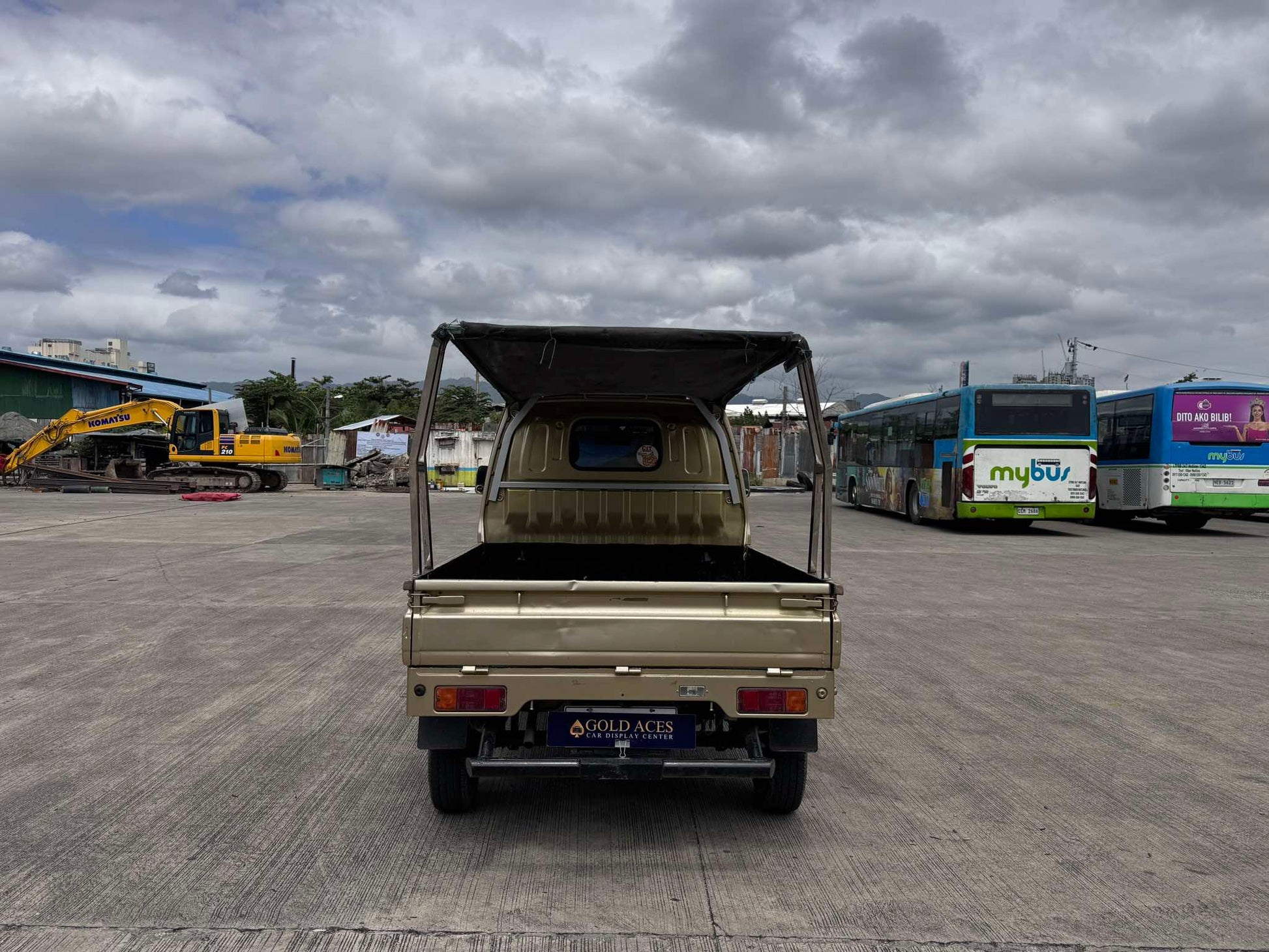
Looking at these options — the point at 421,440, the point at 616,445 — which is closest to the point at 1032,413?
the point at 616,445

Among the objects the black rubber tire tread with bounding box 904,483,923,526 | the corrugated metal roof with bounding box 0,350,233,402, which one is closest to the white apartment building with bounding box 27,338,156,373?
the corrugated metal roof with bounding box 0,350,233,402

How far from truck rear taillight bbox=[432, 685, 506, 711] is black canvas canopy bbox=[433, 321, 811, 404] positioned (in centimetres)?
159

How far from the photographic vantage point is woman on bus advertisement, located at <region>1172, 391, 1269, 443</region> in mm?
18922

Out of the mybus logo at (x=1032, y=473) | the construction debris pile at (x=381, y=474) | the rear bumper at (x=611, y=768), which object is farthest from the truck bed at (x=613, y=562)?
the construction debris pile at (x=381, y=474)

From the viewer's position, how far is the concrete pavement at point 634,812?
11.1 feet

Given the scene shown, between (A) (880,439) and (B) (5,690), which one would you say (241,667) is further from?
(A) (880,439)

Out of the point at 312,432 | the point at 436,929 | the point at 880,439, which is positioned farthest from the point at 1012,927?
the point at 312,432

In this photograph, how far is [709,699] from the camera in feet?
12.7

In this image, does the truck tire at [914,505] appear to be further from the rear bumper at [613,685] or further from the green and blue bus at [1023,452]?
the rear bumper at [613,685]

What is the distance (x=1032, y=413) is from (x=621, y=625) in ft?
56.6

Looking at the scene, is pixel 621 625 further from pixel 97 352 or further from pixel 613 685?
pixel 97 352

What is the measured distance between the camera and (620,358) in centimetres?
554

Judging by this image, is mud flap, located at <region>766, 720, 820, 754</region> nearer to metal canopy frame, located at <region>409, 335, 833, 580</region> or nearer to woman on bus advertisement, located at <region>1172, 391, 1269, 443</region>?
metal canopy frame, located at <region>409, 335, 833, 580</region>

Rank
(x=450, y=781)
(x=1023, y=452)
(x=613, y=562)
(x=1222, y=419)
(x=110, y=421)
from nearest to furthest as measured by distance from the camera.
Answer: (x=450, y=781), (x=613, y=562), (x=1222, y=419), (x=1023, y=452), (x=110, y=421)
